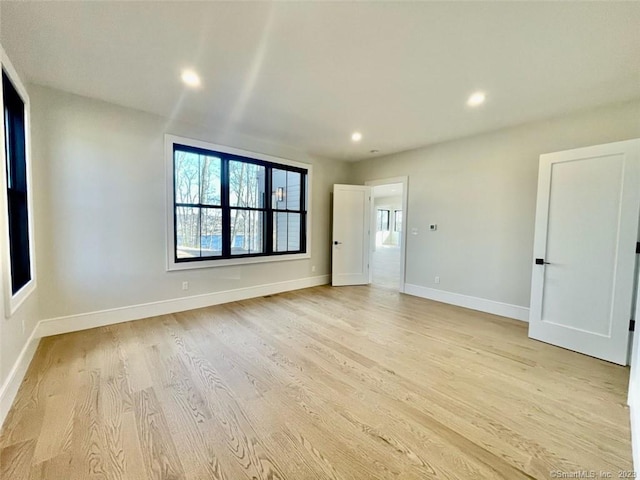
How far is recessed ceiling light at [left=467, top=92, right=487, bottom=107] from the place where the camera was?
2.77 metres

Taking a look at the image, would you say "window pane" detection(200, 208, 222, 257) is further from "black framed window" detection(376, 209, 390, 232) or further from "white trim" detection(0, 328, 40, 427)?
"black framed window" detection(376, 209, 390, 232)

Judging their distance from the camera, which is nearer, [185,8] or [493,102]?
[185,8]

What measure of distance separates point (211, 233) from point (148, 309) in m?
1.32

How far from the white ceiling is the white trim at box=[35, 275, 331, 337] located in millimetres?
2501

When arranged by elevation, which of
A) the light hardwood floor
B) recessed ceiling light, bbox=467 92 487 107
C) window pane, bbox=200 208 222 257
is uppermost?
recessed ceiling light, bbox=467 92 487 107

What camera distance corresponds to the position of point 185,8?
67.9 inches

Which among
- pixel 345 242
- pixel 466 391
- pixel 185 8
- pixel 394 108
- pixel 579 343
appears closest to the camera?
pixel 185 8

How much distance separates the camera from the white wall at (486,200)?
10.6 feet

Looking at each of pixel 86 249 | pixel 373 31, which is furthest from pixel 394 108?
pixel 86 249

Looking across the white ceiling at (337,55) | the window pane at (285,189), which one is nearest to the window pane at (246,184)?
the window pane at (285,189)

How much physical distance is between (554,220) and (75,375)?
4811 millimetres

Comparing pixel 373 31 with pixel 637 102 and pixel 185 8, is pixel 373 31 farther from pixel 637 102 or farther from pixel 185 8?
pixel 637 102

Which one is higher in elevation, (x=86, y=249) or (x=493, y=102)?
(x=493, y=102)

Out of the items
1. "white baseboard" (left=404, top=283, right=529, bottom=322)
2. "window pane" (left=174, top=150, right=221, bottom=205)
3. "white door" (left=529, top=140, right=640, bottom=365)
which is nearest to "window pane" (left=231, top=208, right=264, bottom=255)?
"window pane" (left=174, top=150, right=221, bottom=205)
